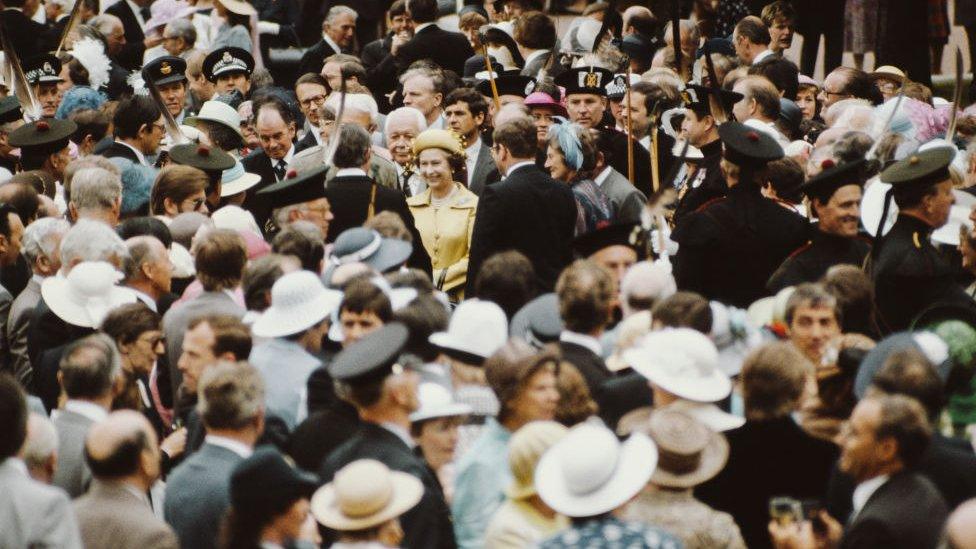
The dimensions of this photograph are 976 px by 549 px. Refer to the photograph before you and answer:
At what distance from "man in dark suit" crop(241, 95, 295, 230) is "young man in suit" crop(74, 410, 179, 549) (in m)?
5.49

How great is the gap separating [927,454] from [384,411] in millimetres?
1811

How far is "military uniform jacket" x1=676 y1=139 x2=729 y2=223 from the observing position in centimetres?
968

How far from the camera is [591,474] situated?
4.96 m

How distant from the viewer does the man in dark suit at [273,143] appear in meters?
11.0

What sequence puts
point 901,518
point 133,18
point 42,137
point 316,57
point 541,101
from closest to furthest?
1. point 901,518
2. point 42,137
3. point 541,101
4. point 316,57
5. point 133,18

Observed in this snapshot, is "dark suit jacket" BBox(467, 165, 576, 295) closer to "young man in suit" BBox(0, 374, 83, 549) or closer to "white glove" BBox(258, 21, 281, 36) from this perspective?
"young man in suit" BBox(0, 374, 83, 549)

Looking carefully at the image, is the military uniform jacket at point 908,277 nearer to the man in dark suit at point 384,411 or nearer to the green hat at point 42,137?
the man in dark suit at point 384,411

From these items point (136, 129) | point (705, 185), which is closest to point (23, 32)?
point (136, 129)

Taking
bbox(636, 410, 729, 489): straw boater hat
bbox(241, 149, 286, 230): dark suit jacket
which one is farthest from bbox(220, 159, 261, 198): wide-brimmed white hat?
bbox(636, 410, 729, 489): straw boater hat

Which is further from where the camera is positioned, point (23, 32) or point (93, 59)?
point (23, 32)

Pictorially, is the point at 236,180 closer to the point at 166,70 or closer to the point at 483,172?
the point at 483,172

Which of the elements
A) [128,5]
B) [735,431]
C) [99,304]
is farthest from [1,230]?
[128,5]

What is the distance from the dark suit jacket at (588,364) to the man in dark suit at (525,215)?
233 cm

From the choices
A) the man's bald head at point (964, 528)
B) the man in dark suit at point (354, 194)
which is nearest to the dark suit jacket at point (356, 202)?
the man in dark suit at point (354, 194)
